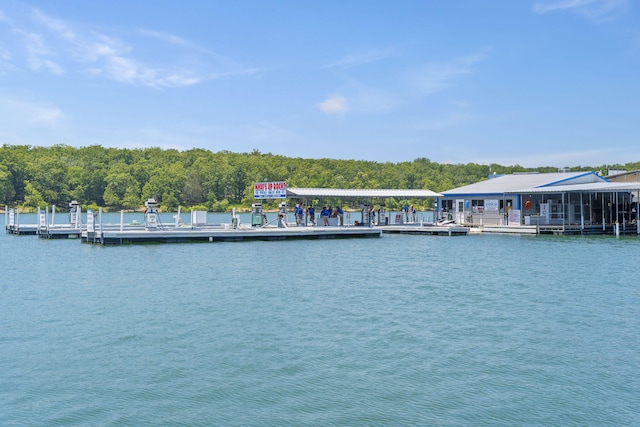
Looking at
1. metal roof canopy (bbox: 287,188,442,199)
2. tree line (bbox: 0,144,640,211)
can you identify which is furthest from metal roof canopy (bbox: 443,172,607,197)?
tree line (bbox: 0,144,640,211)

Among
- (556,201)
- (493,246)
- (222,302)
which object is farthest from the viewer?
(556,201)

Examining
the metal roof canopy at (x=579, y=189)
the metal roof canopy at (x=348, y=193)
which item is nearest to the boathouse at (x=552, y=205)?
the metal roof canopy at (x=579, y=189)

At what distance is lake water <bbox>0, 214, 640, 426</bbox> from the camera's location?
430 inches

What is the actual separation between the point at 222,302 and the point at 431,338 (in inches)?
286

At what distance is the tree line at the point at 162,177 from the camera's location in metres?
126

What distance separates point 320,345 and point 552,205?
3780 cm

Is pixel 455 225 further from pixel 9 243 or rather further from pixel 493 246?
pixel 9 243

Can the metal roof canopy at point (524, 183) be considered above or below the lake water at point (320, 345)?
above

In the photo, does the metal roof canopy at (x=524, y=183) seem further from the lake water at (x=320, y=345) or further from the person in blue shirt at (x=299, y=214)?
the lake water at (x=320, y=345)

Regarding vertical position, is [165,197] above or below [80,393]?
above

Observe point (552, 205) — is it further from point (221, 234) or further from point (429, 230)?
point (221, 234)

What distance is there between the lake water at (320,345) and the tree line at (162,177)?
8733cm

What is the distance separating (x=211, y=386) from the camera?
39.4 feet

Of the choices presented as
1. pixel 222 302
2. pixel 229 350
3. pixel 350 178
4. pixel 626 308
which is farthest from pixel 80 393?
pixel 350 178
